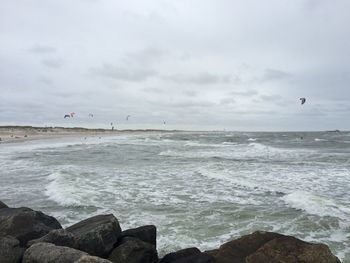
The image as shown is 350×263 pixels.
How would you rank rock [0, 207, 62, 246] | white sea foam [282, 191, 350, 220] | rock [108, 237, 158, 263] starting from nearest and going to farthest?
1. rock [108, 237, 158, 263]
2. rock [0, 207, 62, 246]
3. white sea foam [282, 191, 350, 220]

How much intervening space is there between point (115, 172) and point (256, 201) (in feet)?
32.3

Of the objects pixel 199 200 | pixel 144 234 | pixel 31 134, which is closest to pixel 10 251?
pixel 144 234

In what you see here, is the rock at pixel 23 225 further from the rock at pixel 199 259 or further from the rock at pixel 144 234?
the rock at pixel 199 259

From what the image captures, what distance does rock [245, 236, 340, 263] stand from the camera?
5.88m

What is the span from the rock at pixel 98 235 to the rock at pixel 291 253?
2322 mm

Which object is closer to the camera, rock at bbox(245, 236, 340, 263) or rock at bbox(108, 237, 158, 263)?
rock at bbox(245, 236, 340, 263)

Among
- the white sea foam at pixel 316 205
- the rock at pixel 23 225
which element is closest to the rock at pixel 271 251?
the rock at pixel 23 225

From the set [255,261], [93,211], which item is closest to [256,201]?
[93,211]

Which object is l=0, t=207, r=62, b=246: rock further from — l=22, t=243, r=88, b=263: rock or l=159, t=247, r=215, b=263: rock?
l=159, t=247, r=215, b=263: rock

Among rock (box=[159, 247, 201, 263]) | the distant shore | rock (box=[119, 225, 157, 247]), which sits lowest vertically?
rock (box=[159, 247, 201, 263])

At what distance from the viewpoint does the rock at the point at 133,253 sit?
662 cm

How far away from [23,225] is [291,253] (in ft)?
15.6

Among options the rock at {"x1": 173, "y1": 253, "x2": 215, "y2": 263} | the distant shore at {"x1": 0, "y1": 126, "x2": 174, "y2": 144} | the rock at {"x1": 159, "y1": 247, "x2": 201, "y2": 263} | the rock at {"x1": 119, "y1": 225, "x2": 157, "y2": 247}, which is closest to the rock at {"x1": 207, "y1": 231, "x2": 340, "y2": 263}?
the rock at {"x1": 173, "y1": 253, "x2": 215, "y2": 263}

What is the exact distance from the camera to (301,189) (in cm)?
1599
